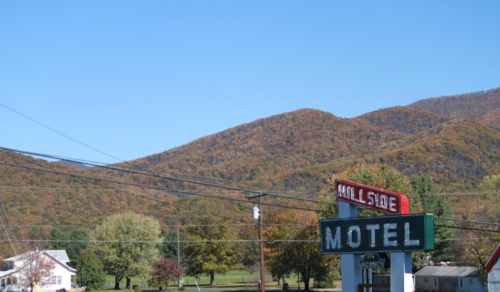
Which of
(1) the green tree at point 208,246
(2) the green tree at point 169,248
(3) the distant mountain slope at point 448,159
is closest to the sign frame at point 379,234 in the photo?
(1) the green tree at point 208,246

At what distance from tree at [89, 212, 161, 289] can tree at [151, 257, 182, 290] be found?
→ 5.53 m

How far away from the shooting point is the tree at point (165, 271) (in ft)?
259

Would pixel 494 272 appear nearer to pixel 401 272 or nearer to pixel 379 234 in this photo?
pixel 401 272

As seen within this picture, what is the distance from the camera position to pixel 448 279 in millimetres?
67688

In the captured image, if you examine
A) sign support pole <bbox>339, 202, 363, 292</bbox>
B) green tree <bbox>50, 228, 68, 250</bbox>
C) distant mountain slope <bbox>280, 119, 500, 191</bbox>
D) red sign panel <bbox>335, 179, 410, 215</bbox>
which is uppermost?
distant mountain slope <bbox>280, 119, 500, 191</bbox>

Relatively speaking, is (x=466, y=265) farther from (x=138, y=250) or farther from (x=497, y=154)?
(x=497, y=154)

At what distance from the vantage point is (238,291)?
7719cm

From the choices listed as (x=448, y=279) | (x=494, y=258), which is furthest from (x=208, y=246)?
(x=494, y=258)

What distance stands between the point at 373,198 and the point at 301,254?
43736mm

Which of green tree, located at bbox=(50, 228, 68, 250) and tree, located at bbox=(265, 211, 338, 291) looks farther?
green tree, located at bbox=(50, 228, 68, 250)

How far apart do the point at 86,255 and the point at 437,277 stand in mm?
43430

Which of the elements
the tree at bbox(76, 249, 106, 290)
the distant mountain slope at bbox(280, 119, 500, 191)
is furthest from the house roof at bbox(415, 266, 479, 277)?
the distant mountain slope at bbox(280, 119, 500, 191)

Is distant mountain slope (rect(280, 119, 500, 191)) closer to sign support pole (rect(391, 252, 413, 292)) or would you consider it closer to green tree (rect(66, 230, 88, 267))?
green tree (rect(66, 230, 88, 267))

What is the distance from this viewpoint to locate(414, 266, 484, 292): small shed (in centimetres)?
6477
